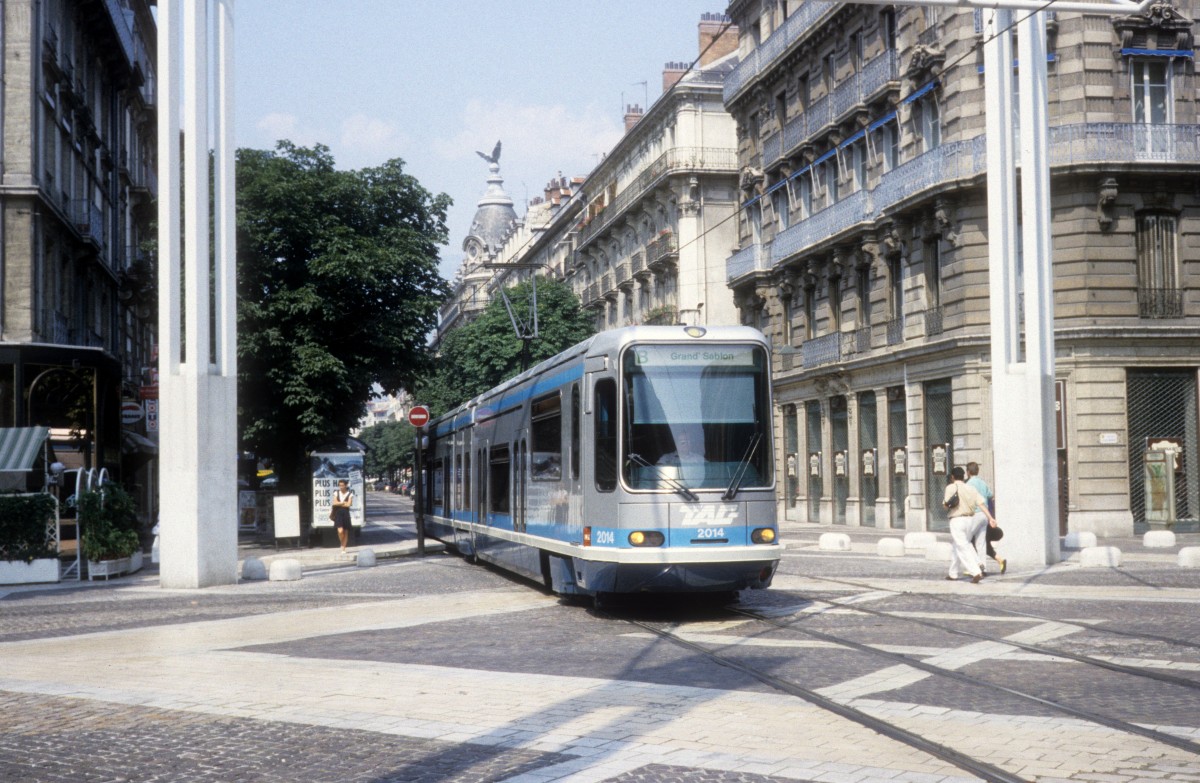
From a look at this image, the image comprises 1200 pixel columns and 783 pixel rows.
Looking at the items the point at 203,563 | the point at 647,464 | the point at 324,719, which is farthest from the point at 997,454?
the point at 324,719

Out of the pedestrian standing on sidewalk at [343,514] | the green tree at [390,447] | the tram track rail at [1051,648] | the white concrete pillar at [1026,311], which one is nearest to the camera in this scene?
the tram track rail at [1051,648]

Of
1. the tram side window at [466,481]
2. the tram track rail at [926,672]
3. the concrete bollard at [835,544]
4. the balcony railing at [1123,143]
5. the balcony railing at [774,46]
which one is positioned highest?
the balcony railing at [774,46]

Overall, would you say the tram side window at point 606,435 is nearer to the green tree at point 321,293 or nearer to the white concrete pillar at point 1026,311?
the white concrete pillar at point 1026,311

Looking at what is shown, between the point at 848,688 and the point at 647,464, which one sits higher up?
the point at 647,464

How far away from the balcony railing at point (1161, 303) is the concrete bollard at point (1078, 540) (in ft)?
22.8

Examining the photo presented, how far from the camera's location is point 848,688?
30.9 feet

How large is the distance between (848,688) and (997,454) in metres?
12.2

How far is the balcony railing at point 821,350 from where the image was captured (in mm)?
39562

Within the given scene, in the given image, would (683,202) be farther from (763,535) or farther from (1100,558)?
(763,535)

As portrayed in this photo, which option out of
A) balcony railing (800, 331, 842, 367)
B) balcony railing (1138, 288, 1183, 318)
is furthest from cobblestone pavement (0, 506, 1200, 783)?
balcony railing (800, 331, 842, 367)

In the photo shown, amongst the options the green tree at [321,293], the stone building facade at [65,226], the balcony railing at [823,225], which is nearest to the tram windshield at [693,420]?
the stone building facade at [65,226]

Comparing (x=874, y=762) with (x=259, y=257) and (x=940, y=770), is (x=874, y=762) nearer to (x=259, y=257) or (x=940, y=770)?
(x=940, y=770)

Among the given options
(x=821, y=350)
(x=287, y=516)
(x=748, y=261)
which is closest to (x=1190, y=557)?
(x=287, y=516)

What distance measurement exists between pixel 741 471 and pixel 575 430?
82.1 inches
